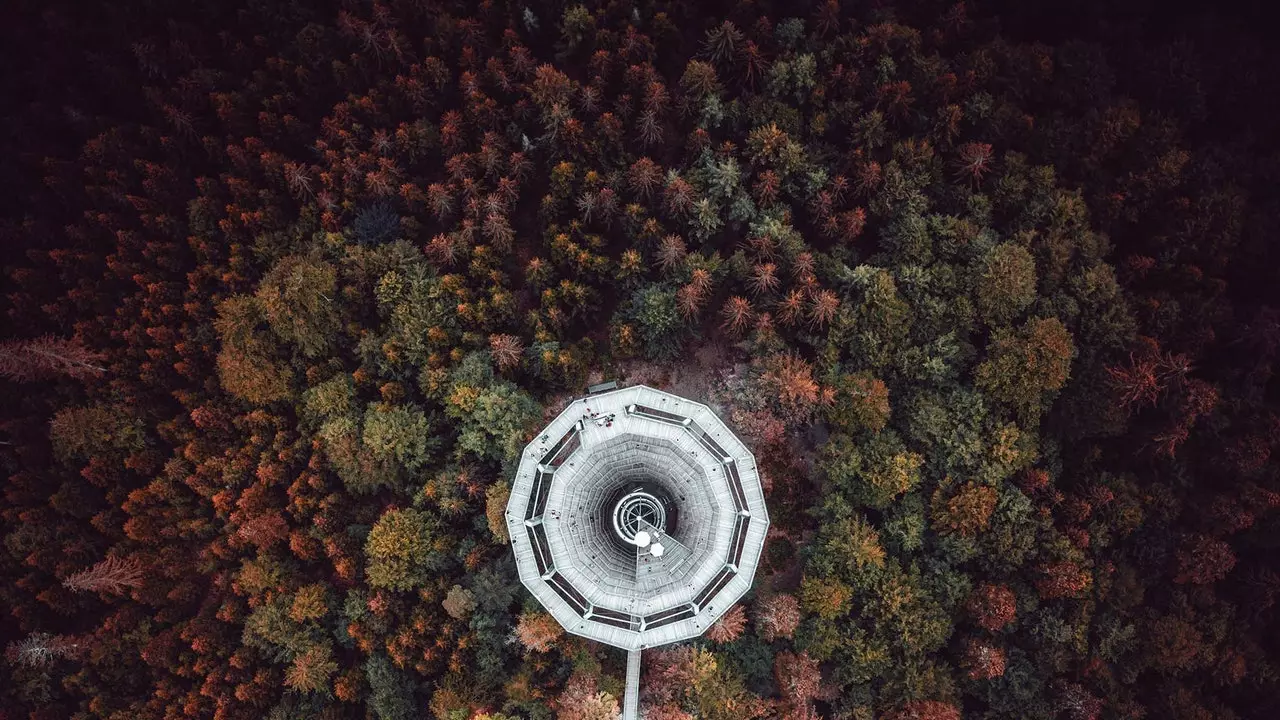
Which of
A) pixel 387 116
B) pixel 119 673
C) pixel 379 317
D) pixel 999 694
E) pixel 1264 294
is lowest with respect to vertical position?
pixel 119 673

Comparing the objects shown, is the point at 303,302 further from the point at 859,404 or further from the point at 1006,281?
the point at 1006,281

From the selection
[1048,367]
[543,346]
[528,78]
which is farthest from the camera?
[528,78]

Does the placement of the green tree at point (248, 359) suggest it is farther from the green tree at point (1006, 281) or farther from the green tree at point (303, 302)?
the green tree at point (1006, 281)

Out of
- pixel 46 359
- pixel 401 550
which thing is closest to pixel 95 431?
pixel 46 359

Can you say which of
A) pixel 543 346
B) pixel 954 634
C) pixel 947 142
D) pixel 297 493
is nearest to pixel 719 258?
pixel 543 346

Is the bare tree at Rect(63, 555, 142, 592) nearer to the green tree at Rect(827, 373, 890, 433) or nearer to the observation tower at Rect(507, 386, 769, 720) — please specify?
the observation tower at Rect(507, 386, 769, 720)

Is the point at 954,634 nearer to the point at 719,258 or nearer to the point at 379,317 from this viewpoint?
the point at 719,258

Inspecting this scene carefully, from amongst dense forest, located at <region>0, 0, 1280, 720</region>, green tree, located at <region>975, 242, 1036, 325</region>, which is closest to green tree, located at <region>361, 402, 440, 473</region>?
dense forest, located at <region>0, 0, 1280, 720</region>
